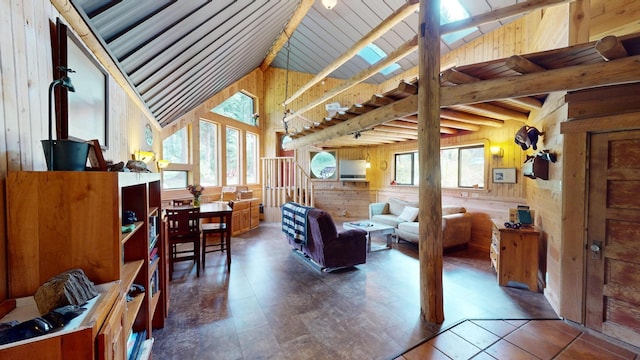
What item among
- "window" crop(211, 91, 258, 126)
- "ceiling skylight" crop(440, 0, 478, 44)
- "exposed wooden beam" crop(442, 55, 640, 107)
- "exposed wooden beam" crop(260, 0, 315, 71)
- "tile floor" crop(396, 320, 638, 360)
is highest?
"exposed wooden beam" crop(260, 0, 315, 71)

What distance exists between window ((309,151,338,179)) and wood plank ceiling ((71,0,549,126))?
2.71 m

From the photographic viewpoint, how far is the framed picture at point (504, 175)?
4562 mm

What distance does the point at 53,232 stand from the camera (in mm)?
1124

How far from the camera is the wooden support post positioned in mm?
2557

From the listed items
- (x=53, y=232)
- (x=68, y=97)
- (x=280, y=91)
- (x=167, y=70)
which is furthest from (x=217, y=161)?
(x=53, y=232)

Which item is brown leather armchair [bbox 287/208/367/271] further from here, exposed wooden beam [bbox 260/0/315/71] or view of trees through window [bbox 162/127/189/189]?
exposed wooden beam [bbox 260/0/315/71]

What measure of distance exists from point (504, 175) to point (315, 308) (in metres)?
4.10

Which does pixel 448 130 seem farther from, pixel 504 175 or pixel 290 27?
pixel 290 27

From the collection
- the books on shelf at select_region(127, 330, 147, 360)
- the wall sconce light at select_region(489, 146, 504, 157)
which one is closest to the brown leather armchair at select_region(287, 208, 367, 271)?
the books on shelf at select_region(127, 330, 147, 360)

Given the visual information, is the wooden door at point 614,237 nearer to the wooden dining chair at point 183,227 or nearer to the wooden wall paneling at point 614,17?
the wooden wall paneling at point 614,17

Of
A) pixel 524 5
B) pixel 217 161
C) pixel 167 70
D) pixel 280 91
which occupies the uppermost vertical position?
pixel 280 91

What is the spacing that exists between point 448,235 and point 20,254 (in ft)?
17.1

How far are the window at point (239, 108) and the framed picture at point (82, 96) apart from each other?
4.89 metres

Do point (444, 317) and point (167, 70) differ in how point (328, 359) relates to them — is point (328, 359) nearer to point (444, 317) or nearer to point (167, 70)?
point (444, 317)
